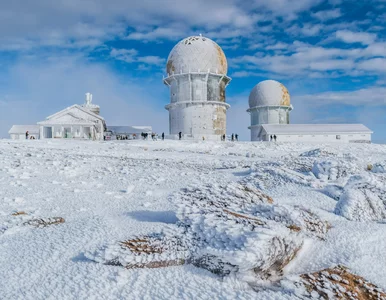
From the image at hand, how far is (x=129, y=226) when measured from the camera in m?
5.49

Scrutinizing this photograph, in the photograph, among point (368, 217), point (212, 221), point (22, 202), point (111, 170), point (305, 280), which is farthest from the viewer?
point (111, 170)

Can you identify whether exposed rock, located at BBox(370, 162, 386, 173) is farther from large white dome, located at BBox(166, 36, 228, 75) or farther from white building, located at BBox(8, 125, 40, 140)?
white building, located at BBox(8, 125, 40, 140)

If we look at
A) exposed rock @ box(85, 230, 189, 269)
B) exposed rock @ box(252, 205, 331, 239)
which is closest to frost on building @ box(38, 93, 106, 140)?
exposed rock @ box(252, 205, 331, 239)

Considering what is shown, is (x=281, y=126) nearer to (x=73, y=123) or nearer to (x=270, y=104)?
(x=270, y=104)

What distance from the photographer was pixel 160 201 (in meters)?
7.21

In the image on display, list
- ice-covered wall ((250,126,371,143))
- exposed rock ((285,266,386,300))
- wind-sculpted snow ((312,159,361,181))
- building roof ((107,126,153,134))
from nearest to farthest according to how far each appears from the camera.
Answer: exposed rock ((285,266,386,300)) < wind-sculpted snow ((312,159,361,181)) < ice-covered wall ((250,126,371,143)) < building roof ((107,126,153,134))

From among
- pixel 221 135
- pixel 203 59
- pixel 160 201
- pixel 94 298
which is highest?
pixel 203 59

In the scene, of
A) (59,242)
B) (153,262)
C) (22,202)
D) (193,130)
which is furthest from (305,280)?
(193,130)

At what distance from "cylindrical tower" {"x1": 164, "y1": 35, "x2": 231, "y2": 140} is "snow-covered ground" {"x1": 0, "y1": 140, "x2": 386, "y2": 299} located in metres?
26.0

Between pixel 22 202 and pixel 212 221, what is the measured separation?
14.6 ft

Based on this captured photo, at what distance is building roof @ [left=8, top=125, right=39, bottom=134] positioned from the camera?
4772cm

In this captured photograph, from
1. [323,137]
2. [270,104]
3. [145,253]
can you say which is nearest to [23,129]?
[270,104]

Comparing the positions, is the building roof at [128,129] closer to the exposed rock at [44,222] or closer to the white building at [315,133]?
the white building at [315,133]

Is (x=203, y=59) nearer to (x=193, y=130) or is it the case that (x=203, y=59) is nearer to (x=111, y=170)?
(x=193, y=130)
